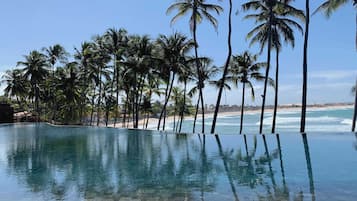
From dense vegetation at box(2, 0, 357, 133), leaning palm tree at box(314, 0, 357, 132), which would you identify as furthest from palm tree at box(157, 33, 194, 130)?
leaning palm tree at box(314, 0, 357, 132)

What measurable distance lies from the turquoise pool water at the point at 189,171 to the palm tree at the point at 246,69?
10.1 m

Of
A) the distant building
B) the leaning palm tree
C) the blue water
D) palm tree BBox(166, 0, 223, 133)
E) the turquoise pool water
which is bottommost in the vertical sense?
the blue water

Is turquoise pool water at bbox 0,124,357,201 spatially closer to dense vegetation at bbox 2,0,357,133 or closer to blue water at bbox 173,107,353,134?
dense vegetation at bbox 2,0,357,133

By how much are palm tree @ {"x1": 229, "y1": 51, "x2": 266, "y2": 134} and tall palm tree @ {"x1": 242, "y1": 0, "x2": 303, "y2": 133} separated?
8.33 feet

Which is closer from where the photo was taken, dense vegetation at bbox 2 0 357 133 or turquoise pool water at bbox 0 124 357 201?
turquoise pool water at bbox 0 124 357 201

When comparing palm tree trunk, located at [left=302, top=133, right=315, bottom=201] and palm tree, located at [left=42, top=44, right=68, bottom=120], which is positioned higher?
palm tree, located at [left=42, top=44, right=68, bottom=120]

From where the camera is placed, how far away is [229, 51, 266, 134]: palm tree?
1981 cm

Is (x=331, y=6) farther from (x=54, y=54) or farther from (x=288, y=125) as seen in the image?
(x=288, y=125)

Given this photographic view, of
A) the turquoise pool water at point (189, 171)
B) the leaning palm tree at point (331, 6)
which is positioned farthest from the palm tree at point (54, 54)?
the leaning palm tree at point (331, 6)

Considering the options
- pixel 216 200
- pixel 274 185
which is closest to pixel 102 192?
pixel 216 200

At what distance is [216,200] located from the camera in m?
4.27

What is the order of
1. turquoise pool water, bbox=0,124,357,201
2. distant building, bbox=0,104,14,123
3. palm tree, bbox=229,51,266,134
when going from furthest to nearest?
1. distant building, bbox=0,104,14,123
2. palm tree, bbox=229,51,266,134
3. turquoise pool water, bbox=0,124,357,201

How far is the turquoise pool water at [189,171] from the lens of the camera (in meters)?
4.64

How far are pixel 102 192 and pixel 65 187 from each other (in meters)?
0.76
